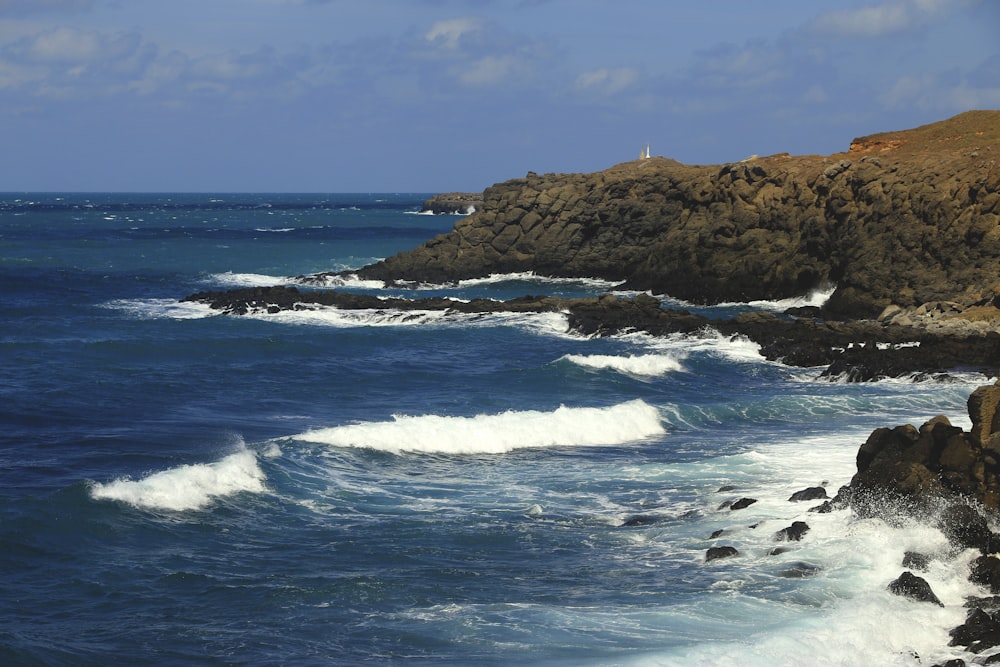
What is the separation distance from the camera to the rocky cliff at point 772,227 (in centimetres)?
4284

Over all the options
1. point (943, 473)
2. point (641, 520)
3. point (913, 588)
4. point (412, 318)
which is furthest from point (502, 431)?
point (412, 318)

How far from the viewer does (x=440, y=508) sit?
742 inches

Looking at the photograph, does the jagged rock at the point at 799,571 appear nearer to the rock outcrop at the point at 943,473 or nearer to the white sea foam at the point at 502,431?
the rock outcrop at the point at 943,473

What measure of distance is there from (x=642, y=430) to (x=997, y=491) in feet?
35.5

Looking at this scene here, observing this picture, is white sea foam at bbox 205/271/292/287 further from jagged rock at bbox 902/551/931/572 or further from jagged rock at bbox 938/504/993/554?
jagged rock at bbox 902/551/931/572

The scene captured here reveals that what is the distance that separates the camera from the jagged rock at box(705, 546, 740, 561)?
51.5 feet

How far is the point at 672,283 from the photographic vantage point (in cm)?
5372

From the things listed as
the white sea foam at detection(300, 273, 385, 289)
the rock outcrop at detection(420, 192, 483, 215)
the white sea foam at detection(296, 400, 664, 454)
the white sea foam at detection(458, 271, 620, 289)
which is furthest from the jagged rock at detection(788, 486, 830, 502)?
the rock outcrop at detection(420, 192, 483, 215)

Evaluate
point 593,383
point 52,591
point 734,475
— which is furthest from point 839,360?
point 52,591

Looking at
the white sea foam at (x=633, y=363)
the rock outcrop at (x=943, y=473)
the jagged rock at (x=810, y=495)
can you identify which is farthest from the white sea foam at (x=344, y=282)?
the rock outcrop at (x=943, y=473)

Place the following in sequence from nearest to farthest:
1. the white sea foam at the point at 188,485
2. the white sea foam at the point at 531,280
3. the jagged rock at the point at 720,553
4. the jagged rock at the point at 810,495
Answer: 1. the jagged rock at the point at 720,553
2. the jagged rock at the point at 810,495
3. the white sea foam at the point at 188,485
4. the white sea foam at the point at 531,280

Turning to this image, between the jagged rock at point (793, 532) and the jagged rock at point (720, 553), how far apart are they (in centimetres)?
84

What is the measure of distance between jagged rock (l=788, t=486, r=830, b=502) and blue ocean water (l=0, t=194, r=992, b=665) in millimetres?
603

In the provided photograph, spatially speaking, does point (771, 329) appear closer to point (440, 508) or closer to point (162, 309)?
point (440, 508)
